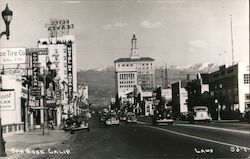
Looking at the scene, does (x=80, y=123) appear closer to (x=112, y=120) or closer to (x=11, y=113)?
(x=11, y=113)

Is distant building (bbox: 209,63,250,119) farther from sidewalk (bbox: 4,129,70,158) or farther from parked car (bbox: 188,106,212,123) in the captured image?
sidewalk (bbox: 4,129,70,158)

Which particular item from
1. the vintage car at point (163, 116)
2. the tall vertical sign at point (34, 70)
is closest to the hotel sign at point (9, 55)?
the tall vertical sign at point (34, 70)

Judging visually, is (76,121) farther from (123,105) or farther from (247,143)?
(123,105)

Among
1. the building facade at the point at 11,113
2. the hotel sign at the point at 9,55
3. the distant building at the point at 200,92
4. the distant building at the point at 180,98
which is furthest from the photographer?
the distant building at the point at 180,98

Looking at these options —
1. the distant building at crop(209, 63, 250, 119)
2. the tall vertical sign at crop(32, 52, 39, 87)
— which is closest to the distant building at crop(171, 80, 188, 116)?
the distant building at crop(209, 63, 250, 119)

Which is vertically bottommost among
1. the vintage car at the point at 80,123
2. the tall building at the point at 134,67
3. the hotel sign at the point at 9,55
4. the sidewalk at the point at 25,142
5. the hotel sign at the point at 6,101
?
the sidewalk at the point at 25,142

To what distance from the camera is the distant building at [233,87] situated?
57656mm

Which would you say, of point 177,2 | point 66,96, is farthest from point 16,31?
point 66,96

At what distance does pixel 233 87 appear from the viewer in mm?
60594

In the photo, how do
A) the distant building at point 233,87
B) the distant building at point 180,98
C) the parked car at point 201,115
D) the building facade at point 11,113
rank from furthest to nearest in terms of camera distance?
1. the distant building at point 180,98
2. the distant building at point 233,87
3. the parked car at point 201,115
4. the building facade at point 11,113

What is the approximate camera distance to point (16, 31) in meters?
17.5

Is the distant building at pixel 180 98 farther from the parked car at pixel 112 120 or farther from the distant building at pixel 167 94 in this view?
the parked car at pixel 112 120

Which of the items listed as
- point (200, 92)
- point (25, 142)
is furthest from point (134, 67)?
point (200, 92)

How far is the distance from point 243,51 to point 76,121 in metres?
21.0
